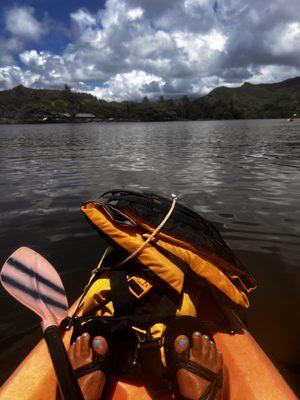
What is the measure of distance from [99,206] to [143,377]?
1659 millimetres

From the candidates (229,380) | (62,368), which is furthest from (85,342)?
(229,380)

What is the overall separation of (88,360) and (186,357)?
758 millimetres

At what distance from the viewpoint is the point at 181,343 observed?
2.71 m

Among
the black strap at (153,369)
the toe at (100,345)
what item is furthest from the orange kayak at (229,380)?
the toe at (100,345)

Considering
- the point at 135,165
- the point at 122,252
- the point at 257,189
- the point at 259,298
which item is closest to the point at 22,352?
the point at 122,252

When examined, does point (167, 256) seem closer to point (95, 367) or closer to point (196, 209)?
point (95, 367)

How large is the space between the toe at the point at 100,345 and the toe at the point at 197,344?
0.71 m

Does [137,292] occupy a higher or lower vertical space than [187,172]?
higher

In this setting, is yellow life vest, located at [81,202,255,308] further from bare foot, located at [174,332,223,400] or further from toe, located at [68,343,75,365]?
toe, located at [68,343,75,365]

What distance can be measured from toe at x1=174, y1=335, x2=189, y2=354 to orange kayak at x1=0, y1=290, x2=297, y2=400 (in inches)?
14.3

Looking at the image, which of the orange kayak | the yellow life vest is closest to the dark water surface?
the orange kayak

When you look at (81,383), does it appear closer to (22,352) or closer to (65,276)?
(22,352)

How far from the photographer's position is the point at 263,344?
4.18 metres

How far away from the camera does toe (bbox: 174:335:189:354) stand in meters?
2.67
